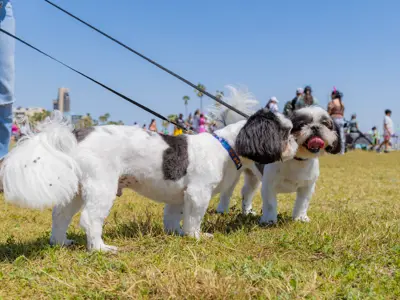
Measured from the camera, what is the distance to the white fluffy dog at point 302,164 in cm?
417

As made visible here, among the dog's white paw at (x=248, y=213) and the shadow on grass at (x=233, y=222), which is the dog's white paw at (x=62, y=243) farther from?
the dog's white paw at (x=248, y=213)

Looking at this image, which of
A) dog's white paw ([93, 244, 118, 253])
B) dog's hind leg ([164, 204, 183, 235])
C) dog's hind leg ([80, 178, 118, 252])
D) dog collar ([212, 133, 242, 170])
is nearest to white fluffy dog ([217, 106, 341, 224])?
dog collar ([212, 133, 242, 170])

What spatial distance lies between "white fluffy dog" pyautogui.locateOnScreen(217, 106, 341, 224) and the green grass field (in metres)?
0.24

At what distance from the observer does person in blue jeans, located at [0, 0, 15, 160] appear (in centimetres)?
462

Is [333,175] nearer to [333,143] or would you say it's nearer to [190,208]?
[333,143]

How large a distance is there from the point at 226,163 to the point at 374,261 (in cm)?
138

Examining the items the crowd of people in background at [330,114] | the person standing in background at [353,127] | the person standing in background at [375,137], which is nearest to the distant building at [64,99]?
the crowd of people in background at [330,114]

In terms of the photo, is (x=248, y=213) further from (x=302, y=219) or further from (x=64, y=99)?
(x=64, y=99)

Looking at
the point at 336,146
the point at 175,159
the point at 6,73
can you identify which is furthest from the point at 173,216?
the point at 6,73

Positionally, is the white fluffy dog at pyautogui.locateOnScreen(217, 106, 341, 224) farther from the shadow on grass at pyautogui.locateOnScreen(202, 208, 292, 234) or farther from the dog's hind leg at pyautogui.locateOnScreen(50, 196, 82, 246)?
the dog's hind leg at pyautogui.locateOnScreen(50, 196, 82, 246)

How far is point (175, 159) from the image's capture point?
11.6ft

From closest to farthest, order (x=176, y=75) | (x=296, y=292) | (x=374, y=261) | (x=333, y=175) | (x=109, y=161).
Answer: (x=296, y=292)
(x=374, y=261)
(x=109, y=161)
(x=176, y=75)
(x=333, y=175)

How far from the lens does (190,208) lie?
3.67m

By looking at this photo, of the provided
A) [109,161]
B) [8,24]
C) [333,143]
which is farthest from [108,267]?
[8,24]
